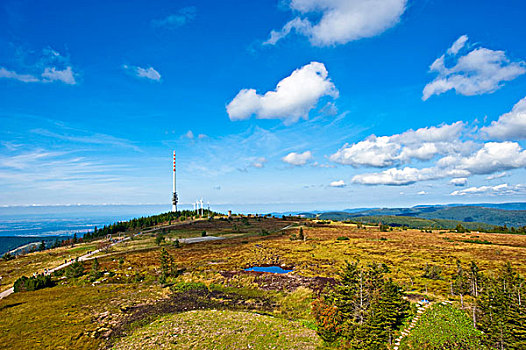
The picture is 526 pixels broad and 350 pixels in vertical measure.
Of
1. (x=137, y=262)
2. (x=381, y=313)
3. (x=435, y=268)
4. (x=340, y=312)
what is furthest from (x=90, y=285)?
(x=435, y=268)

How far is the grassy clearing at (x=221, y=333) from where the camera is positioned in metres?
29.5

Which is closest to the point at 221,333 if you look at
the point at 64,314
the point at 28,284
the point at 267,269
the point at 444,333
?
the point at 444,333

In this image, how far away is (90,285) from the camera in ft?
189

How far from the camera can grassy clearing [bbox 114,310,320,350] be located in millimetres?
29453

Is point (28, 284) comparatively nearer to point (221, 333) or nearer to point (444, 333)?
point (221, 333)

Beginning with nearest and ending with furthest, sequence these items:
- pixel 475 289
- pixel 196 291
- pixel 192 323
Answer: pixel 192 323 < pixel 475 289 < pixel 196 291

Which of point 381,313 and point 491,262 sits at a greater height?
point 381,313

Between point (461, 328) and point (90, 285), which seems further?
point (90, 285)

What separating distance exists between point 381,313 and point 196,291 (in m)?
36.3

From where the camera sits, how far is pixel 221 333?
32.3 m

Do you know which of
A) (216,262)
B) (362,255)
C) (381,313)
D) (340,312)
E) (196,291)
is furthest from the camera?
(362,255)

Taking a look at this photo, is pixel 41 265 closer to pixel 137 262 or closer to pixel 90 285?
pixel 137 262

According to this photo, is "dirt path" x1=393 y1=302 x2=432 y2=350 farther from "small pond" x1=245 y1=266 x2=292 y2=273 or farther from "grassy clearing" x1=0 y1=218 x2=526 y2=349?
"small pond" x1=245 y1=266 x2=292 y2=273

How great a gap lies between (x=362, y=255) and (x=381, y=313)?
61885 mm
